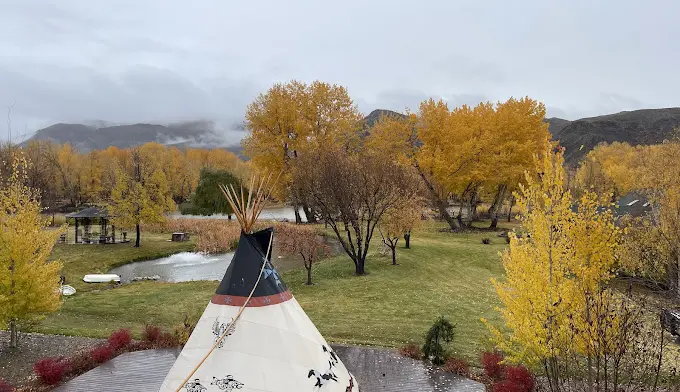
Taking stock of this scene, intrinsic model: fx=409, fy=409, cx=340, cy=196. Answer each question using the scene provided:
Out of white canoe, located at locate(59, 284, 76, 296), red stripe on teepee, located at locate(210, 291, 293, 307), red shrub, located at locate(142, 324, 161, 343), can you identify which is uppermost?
red stripe on teepee, located at locate(210, 291, 293, 307)

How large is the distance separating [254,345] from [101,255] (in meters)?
28.4

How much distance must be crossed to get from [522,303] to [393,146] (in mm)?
35214

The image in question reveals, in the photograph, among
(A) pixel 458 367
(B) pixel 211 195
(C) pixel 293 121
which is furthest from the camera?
(B) pixel 211 195

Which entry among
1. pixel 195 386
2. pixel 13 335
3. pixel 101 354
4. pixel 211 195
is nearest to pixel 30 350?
pixel 13 335

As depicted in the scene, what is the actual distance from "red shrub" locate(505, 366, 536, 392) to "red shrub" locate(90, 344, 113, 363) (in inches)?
410

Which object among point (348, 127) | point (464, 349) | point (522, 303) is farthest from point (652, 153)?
point (348, 127)

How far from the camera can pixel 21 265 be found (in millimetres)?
11453

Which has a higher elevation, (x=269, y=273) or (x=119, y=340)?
(x=269, y=273)

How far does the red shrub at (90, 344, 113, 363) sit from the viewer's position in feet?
36.3

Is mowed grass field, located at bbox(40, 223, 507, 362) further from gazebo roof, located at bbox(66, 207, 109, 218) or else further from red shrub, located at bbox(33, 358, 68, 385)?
red shrub, located at bbox(33, 358, 68, 385)

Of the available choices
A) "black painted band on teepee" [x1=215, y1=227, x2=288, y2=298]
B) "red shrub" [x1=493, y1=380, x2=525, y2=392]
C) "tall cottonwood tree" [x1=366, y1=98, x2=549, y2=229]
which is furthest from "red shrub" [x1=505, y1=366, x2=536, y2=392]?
"tall cottonwood tree" [x1=366, y1=98, x2=549, y2=229]

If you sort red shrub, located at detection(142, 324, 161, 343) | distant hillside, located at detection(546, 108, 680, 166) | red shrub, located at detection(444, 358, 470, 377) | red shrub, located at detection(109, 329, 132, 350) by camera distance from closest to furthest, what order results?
red shrub, located at detection(444, 358, 470, 377)
red shrub, located at detection(109, 329, 132, 350)
red shrub, located at detection(142, 324, 161, 343)
distant hillside, located at detection(546, 108, 680, 166)

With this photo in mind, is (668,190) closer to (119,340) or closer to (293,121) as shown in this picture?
(119,340)

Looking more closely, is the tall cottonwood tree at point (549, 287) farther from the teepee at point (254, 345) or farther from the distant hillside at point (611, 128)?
the distant hillside at point (611, 128)
